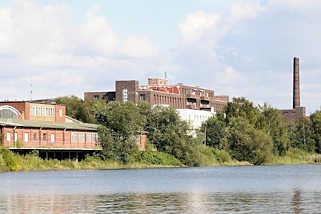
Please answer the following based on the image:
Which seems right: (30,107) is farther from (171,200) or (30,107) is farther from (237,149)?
(171,200)

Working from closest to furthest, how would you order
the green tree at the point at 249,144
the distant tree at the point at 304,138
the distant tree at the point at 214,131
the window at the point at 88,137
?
the window at the point at 88,137
the green tree at the point at 249,144
the distant tree at the point at 214,131
the distant tree at the point at 304,138

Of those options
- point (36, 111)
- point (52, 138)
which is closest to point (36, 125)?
point (52, 138)

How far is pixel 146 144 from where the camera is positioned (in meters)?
126

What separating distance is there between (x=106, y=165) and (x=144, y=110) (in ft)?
77.4

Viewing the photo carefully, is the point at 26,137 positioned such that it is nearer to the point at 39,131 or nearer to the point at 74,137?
the point at 39,131

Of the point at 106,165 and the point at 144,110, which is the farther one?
the point at 144,110

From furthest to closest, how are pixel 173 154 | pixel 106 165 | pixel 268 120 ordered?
1. pixel 268 120
2. pixel 173 154
3. pixel 106 165

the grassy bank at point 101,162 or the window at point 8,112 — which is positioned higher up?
the window at point 8,112

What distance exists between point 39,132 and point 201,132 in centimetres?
3742

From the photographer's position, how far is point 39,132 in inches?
4094

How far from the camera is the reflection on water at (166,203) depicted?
36562 mm

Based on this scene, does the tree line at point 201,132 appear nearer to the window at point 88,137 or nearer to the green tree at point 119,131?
the green tree at point 119,131

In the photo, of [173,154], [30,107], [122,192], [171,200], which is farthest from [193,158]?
[171,200]

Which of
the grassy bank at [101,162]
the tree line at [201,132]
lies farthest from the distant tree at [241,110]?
the grassy bank at [101,162]
